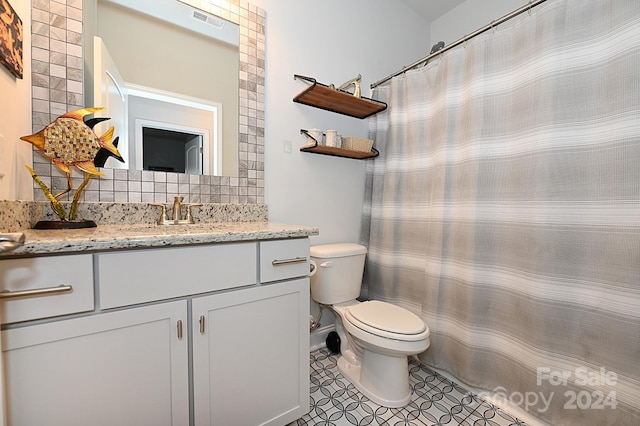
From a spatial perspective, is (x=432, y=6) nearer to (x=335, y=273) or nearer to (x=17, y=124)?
(x=335, y=273)

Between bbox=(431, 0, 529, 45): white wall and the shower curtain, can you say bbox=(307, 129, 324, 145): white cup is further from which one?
bbox=(431, 0, 529, 45): white wall

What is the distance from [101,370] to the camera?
29.9 inches

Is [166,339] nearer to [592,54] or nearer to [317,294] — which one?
[317,294]

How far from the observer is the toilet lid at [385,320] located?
1.26 metres

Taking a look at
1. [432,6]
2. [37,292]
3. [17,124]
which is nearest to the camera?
[37,292]

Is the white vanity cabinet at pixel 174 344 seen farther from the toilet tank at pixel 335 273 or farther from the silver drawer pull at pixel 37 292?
the toilet tank at pixel 335 273

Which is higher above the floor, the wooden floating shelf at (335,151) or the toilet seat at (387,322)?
the wooden floating shelf at (335,151)

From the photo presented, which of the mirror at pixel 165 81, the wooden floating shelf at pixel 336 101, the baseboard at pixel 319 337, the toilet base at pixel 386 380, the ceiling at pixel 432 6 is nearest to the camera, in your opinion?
the mirror at pixel 165 81

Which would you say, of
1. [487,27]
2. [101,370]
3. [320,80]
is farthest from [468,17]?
[101,370]

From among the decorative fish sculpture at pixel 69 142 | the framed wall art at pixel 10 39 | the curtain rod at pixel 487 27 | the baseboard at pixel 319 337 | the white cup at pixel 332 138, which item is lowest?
the baseboard at pixel 319 337

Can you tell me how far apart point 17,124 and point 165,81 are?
1.96ft

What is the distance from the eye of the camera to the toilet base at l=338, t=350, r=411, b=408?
133 centimetres

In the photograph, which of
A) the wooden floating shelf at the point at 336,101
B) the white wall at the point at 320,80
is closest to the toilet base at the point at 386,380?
the white wall at the point at 320,80

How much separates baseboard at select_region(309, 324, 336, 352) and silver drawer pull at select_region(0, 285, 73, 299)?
4.72ft
